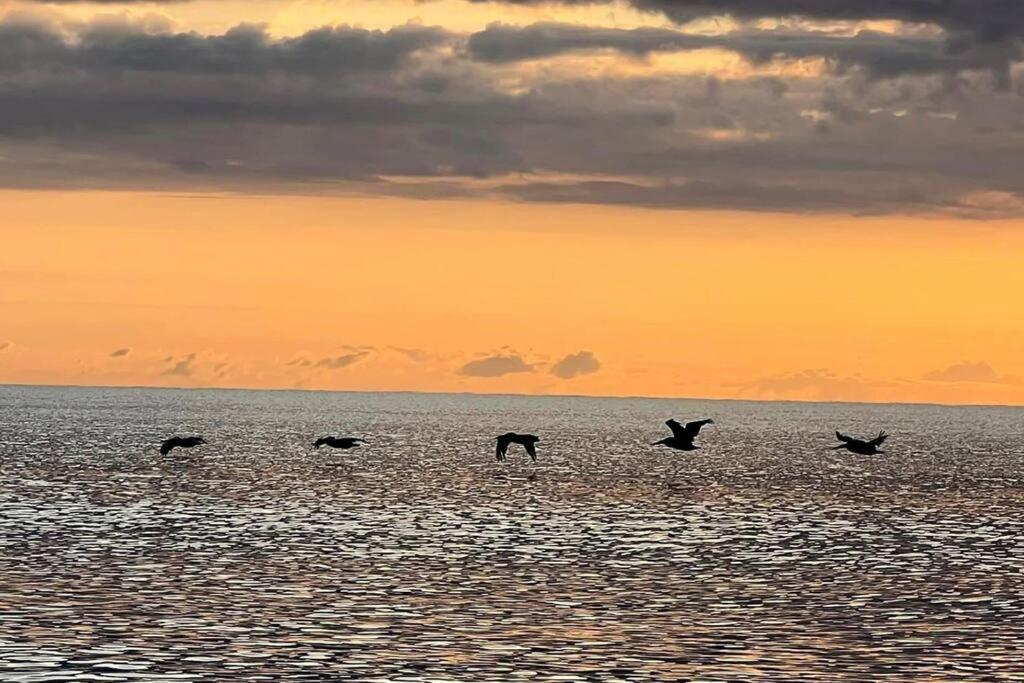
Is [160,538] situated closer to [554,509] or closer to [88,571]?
[88,571]

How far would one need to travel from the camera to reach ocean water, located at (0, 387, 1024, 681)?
3703cm

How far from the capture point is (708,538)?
67.5m

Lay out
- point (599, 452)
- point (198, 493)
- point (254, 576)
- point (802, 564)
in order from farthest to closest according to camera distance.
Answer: point (599, 452), point (198, 493), point (802, 564), point (254, 576)

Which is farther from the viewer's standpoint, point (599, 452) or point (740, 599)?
point (599, 452)

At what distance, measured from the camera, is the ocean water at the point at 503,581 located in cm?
3703

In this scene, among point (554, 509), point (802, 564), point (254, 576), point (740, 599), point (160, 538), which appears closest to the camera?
point (740, 599)

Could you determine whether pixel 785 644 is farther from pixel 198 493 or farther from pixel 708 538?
pixel 198 493

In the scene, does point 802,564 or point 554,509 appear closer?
point 802,564

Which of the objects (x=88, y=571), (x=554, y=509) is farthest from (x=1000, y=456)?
(x=88, y=571)

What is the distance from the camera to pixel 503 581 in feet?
169

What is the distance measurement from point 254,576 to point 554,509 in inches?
1315

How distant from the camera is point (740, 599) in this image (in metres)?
47.8

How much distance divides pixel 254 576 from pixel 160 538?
13.4 meters

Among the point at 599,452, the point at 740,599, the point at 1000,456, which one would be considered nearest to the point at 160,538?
the point at 740,599
